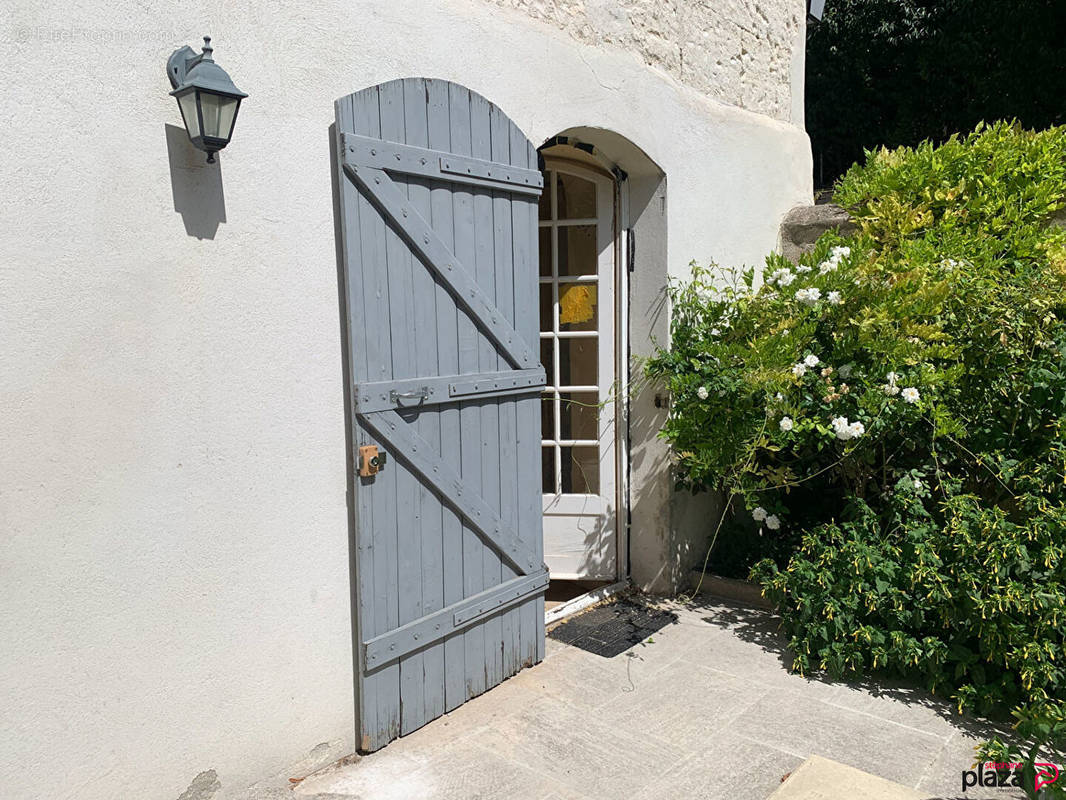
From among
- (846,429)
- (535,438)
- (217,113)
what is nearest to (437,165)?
(217,113)

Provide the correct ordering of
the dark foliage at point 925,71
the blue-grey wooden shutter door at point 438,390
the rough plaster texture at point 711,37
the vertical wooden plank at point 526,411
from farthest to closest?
the dark foliage at point 925,71, the rough plaster texture at point 711,37, the vertical wooden plank at point 526,411, the blue-grey wooden shutter door at point 438,390

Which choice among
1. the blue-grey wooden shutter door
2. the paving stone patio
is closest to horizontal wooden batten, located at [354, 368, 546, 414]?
the blue-grey wooden shutter door

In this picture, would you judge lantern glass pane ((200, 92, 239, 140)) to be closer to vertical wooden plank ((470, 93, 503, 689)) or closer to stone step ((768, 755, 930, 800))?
vertical wooden plank ((470, 93, 503, 689))

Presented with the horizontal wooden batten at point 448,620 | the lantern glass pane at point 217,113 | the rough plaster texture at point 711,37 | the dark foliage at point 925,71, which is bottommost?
the horizontal wooden batten at point 448,620

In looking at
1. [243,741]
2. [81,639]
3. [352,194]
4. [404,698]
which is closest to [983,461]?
[404,698]

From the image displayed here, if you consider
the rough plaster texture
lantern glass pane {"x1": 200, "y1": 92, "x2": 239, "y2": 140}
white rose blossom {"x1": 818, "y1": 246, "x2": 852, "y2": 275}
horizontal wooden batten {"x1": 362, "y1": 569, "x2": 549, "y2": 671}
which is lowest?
horizontal wooden batten {"x1": 362, "y1": 569, "x2": 549, "y2": 671}

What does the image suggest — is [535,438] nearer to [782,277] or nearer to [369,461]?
[369,461]

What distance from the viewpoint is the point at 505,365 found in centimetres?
356

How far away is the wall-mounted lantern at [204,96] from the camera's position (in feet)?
7.85

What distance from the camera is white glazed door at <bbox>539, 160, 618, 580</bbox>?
4.65 m

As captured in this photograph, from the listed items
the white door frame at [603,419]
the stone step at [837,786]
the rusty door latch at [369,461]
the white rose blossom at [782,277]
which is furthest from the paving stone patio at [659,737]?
the white rose blossom at [782,277]

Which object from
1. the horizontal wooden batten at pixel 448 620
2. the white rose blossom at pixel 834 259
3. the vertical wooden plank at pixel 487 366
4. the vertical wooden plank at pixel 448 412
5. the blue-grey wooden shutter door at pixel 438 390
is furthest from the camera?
the white rose blossom at pixel 834 259

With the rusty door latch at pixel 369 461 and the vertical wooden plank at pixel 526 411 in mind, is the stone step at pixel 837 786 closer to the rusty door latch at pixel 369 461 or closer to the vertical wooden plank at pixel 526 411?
the vertical wooden plank at pixel 526 411

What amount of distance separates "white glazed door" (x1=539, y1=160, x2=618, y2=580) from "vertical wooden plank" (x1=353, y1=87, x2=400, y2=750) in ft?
5.81
